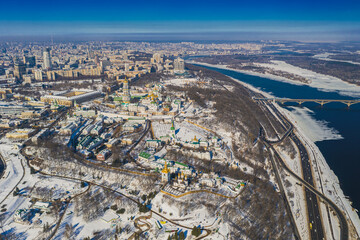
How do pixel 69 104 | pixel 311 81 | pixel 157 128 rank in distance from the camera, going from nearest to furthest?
pixel 157 128 → pixel 69 104 → pixel 311 81

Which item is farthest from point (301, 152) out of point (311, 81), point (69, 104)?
point (311, 81)

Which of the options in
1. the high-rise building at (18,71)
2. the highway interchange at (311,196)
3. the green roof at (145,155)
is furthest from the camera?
the high-rise building at (18,71)

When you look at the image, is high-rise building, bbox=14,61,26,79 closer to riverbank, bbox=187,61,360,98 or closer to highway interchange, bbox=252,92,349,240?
highway interchange, bbox=252,92,349,240

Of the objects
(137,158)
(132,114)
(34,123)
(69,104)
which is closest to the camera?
(137,158)

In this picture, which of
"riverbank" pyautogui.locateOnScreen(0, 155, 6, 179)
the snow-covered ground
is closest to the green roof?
"riverbank" pyautogui.locateOnScreen(0, 155, 6, 179)

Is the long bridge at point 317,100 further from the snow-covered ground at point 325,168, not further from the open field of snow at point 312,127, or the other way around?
the snow-covered ground at point 325,168

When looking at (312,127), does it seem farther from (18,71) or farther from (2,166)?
(18,71)

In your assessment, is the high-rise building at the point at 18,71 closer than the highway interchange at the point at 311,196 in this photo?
No

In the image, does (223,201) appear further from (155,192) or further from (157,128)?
(157,128)

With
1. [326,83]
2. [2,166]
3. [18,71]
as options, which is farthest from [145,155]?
[326,83]

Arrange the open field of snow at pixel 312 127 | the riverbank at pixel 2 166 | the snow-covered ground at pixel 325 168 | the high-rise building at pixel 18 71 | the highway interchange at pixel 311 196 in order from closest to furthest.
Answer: the highway interchange at pixel 311 196
the snow-covered ground at pixel 325 168
the riverbank at pixel 2 166
the open field of snow at pixel 312 127
the high-rise building at pixel 18 71

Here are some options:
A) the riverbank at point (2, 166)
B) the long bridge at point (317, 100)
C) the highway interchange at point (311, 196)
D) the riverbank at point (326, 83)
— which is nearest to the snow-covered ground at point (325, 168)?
the highway interchange at point (311, 196)
